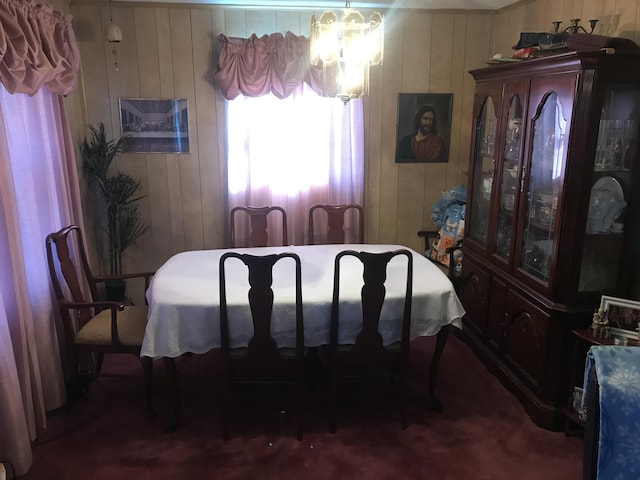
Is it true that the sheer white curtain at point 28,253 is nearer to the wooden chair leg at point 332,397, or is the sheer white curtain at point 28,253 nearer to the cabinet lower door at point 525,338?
the wooden chair leg at point 332,397

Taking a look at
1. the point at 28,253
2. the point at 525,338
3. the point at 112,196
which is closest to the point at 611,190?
the point at 525,338

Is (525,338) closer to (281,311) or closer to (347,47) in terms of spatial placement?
Result: (281,311)

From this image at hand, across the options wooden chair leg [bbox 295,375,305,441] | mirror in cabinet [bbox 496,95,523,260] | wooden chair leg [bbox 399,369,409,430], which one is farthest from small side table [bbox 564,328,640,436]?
wooden chair leg [bbox 295,375,305,441]

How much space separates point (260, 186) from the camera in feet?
13.3

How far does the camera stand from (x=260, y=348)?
100 inches

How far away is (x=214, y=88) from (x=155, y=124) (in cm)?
54

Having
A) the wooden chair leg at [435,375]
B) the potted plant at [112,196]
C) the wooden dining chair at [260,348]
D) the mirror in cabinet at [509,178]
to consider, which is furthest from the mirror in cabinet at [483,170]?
the potted plant at [112,196]

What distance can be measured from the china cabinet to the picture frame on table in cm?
14

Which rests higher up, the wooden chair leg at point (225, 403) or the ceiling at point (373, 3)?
the ceiling at point (373, 3)

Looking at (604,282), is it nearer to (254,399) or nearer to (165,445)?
(254,399)

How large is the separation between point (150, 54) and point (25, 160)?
154 centimetres

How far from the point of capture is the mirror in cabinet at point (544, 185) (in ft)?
8.47

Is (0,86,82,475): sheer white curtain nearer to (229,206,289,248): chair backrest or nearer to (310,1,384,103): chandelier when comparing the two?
(229,206,289,248): chair backrest

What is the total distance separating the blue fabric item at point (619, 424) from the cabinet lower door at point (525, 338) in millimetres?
1027
